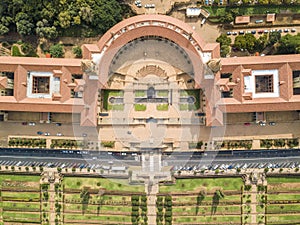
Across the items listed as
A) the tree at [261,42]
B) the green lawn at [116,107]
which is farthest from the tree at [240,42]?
the green lawn at [116,107]

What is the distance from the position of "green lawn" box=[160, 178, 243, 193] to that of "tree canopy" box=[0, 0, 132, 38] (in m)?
21.7

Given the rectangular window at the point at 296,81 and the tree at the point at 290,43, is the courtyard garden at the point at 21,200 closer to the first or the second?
the rectangular window at the point at 296,81

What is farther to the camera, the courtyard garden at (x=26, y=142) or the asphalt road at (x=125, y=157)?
the courtyard garden at (x=26, y=142)

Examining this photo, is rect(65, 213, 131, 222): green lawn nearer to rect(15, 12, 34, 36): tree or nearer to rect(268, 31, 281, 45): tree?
rect(15, 12, 34, 36): tree

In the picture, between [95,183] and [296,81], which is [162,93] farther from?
[296,81]

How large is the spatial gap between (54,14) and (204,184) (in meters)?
28.6

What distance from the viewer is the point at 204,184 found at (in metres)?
38.8

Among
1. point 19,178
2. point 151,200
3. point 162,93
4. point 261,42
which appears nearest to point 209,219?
point 151,200

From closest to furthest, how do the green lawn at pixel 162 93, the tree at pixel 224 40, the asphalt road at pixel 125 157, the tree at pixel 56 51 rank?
the tree at pixel 224 40, the tree at pixel 56 51, the green lawn at pixel 162 93, the asphalt road at pixel 125 157

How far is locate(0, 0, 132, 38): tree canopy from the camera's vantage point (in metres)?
36.9

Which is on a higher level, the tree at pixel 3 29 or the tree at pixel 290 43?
the tree at pixel 3 29

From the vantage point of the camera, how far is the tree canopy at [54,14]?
121 ft

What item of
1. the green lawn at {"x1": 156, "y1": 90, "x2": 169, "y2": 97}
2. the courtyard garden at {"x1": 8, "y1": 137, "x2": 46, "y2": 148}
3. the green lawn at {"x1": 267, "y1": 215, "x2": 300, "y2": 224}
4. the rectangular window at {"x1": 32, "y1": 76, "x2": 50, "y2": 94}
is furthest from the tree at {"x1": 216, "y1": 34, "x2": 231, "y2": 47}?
the courtyard garden at {"x1": 8, "y1": 137, "x2": 46, "y2": 148}

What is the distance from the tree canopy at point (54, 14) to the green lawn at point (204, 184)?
21.7m
